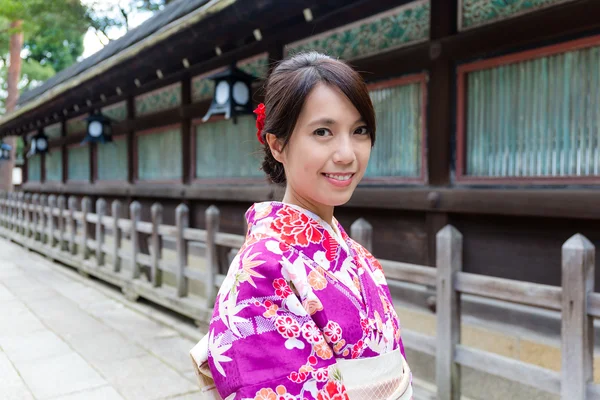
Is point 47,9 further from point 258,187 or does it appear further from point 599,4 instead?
point 599,4

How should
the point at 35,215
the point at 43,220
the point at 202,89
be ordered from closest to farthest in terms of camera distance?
1. the point at 202,89
2. the point at 43,220
3. the point at 35,215

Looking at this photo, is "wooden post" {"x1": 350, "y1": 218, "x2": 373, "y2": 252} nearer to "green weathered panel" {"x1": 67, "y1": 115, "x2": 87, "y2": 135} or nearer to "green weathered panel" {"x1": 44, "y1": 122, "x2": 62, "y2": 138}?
"green weathered panel" {"x1": 67, "y1": 115, "x2": 87, "y2": 135}

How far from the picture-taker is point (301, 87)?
1.25 metres

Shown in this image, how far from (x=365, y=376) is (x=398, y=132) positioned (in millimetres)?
3579

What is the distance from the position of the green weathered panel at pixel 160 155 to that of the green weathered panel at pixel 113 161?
2.86ft

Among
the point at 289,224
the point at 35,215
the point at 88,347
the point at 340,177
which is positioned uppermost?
the point at 340,177

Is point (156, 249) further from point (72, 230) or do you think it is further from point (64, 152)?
point (64, 152)

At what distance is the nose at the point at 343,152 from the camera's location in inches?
48.2

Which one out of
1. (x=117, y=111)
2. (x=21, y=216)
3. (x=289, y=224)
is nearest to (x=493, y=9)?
(x=289, y=224)

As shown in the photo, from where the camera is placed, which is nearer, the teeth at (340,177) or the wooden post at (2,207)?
the teeth at (340,177)

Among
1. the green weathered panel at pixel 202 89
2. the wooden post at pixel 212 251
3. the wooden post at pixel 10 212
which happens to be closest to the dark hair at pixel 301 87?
the wooden post at pixel 212 251

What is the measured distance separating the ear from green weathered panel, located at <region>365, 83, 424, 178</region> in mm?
3212

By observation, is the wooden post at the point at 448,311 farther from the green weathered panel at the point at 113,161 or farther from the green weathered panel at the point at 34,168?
the green weathered panel at the point at 34,168

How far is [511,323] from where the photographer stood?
3.68 meters
